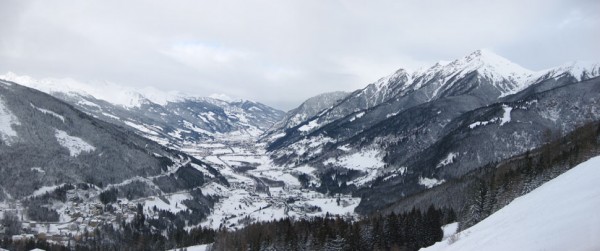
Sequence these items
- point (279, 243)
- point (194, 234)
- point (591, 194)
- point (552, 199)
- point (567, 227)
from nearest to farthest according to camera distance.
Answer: point (567, 227)
point (591, 194)
point (552, 199)
point (279, 243)
point (194, 234)

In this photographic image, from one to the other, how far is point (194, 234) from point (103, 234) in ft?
144

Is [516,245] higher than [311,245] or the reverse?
higher

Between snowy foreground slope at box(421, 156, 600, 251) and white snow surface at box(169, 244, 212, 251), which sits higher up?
snowy foreground slope at box(421, 156, 600, 251)

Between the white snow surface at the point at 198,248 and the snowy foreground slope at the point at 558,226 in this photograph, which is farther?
the white snow surface at the point at 198,248

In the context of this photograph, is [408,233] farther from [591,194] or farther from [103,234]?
[103,234]

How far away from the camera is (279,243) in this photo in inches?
4786

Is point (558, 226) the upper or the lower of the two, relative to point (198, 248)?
upper

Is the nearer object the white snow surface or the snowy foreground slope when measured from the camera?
the snowy foreground slope

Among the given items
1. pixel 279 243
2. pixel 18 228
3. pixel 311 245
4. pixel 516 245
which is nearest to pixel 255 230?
pixel 279 243

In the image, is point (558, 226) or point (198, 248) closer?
point (558, 226)

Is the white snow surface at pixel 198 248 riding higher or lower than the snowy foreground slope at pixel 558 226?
lower

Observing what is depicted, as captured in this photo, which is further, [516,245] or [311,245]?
[311,245]

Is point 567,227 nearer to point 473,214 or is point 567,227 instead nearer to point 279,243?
point 473,214

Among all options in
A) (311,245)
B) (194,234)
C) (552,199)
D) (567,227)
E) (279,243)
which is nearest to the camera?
(567,227)
